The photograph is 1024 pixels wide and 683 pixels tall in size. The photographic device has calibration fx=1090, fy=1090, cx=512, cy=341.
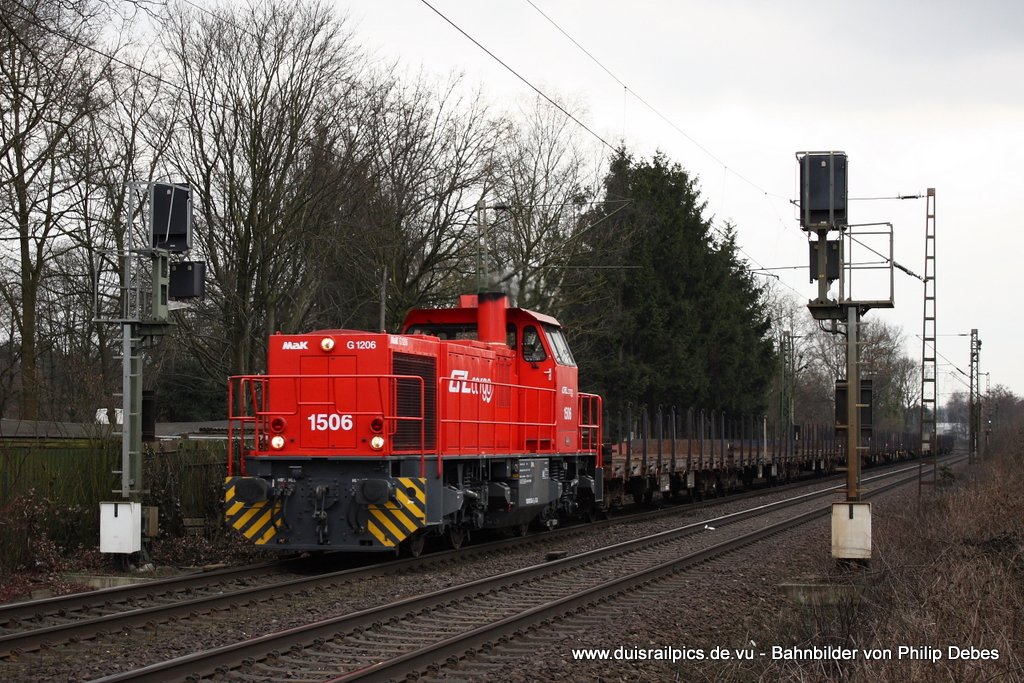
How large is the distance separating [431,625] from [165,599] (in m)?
3.12

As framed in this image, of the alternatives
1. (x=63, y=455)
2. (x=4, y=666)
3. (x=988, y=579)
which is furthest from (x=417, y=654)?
(x=63, y=455)

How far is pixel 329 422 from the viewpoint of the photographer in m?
14.0

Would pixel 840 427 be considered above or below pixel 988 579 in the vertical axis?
above

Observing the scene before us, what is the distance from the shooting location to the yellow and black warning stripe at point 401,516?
13.5 m

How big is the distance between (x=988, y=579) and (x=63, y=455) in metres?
11.8

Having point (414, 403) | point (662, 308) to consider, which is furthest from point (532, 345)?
point (662, 308)

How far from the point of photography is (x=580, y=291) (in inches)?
1476

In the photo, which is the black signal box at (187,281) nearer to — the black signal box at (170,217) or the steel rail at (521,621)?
the black signal box at (170,217)

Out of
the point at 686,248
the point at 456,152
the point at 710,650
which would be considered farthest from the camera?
the point at 686,248

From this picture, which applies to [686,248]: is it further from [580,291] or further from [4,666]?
[4,666]

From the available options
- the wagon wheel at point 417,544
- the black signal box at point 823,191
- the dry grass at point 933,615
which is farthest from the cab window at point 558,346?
the dry grass at point 933,615

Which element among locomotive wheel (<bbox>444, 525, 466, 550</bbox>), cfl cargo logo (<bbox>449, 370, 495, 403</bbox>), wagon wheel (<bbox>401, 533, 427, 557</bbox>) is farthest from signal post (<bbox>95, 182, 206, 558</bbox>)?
locomotive wheel (<bbox>444, 525, 466, 550</bbox>)

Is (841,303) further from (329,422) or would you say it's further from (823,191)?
(329,422)

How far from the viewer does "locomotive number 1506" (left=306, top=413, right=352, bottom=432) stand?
13914 mm
